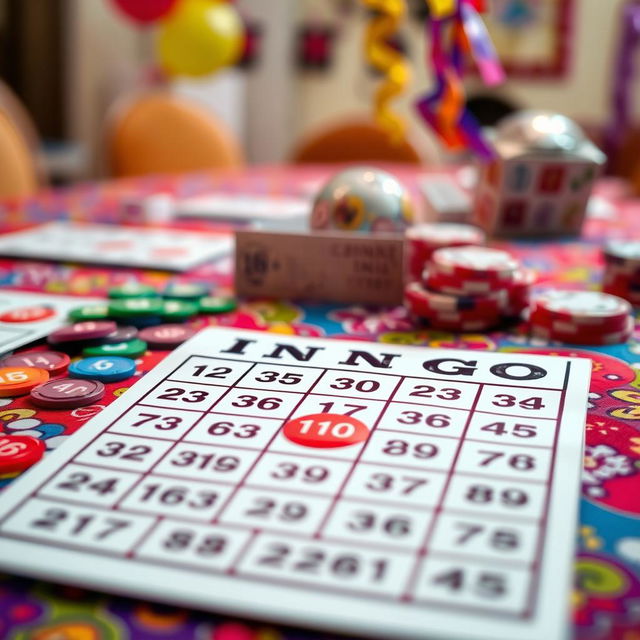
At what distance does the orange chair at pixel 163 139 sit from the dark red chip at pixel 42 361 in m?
1.72

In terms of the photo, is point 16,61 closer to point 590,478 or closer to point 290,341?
point 290,341

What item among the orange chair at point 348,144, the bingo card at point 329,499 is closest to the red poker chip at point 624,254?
the bingo card at point 329,499

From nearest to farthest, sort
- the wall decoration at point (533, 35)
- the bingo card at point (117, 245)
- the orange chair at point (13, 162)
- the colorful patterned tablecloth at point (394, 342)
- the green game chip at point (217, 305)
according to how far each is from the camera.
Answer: the colorful patterned tablecloth at point (394, 342) < the green game chip at point (217, 305) < the bingo card at point (117, 245) < the orange chair at point (13, 162) < the wall decoration at point (533, 35)

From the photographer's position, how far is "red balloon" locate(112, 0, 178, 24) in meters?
2.34

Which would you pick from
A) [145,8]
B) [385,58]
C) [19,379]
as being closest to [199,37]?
[145,8]

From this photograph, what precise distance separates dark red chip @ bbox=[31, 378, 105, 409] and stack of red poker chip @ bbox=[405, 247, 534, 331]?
366mm

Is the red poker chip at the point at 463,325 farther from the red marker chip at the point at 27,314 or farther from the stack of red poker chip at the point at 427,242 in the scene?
the red marker chip at the point at 27,314

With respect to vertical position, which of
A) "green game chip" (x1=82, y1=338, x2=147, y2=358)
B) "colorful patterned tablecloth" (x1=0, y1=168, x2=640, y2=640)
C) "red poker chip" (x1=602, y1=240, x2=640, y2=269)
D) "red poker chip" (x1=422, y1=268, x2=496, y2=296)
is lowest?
"colorful patterned tablecloth" (x1=0, y1=168, x2=640, y2=640)

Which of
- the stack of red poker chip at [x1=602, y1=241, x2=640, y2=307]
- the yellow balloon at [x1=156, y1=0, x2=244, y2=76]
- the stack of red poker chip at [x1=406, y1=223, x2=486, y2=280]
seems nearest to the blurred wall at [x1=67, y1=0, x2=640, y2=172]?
the yellow balloon at [x1=156, y1=0, x2=244, y2=76]

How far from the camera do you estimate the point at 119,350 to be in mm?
752

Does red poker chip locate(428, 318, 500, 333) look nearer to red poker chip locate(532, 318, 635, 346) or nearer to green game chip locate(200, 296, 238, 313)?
red poker chip locate(532, 318, 635, 346)

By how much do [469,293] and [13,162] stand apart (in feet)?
4.74

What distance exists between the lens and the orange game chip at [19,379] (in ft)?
2.14

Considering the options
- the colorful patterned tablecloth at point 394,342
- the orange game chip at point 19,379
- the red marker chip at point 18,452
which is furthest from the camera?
the orange game chip at point 19,379
